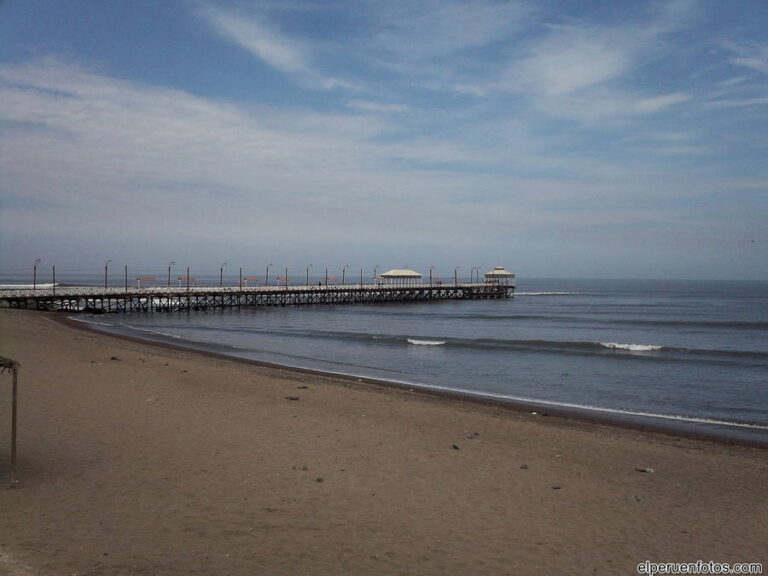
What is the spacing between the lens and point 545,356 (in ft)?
79.2

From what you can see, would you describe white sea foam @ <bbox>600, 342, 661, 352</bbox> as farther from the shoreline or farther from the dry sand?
the dry sand

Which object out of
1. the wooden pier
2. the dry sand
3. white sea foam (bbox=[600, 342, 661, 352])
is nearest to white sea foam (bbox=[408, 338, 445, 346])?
white sea foam (bbox=[600, 342, 661, 352])

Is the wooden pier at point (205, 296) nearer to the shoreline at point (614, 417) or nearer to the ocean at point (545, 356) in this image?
the ocean at point (545, 356)

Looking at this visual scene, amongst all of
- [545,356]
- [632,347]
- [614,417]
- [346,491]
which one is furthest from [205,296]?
[346,491]

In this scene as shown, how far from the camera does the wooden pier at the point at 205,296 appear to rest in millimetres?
44344

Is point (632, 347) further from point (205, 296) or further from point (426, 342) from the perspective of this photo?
point (205, 296)

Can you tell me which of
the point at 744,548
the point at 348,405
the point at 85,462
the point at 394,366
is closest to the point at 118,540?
the point at 85,462

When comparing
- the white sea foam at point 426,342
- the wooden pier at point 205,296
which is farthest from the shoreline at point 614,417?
the wooden pier at point 205,296

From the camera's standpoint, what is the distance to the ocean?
15.3 metres

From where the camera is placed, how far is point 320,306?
59844mm

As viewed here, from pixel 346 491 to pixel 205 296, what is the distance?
158 feet

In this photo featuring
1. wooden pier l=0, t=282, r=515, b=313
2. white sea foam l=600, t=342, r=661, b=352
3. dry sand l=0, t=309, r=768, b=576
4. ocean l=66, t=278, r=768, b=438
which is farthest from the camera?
wooden pier l=0, t=282, r=515, b=313

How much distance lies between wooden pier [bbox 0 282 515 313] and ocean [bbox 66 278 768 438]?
3331 millimetres

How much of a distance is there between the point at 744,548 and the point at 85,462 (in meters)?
7.03
